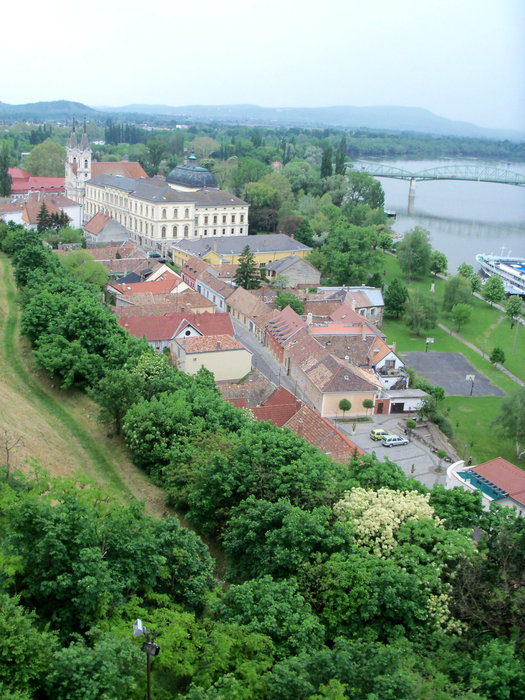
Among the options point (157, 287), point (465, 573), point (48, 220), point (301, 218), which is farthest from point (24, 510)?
point (301, 218)

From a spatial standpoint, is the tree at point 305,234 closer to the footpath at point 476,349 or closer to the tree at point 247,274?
the tree at point 247,274

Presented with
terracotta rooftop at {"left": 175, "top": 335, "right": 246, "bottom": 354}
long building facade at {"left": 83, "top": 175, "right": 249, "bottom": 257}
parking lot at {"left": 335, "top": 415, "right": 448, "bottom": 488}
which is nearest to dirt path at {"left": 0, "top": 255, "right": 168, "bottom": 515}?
terracotta rooftop at {"left": 175, "top": 335, "right": 246, "bottom": 354}

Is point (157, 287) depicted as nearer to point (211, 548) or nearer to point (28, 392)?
point (28, 392)

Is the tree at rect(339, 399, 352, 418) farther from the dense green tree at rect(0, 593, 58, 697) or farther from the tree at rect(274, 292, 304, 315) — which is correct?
the dense green tree at rect(0, 593, 58, 697)

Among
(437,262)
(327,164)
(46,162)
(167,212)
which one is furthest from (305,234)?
(46,162)

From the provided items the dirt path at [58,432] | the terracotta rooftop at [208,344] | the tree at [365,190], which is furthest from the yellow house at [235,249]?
the dirt path at [58,432]
